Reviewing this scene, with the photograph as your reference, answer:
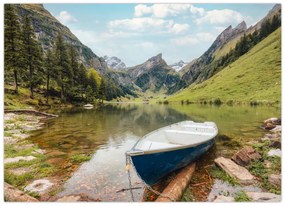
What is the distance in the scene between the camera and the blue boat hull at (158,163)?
30.2ft

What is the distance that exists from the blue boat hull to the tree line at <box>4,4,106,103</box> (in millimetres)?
44357

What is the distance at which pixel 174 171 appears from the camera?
36.6ft

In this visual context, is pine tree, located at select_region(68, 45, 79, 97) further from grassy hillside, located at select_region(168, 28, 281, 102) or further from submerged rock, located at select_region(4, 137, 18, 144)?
submerged rock, located at select_region(4, 137, 18, 144)

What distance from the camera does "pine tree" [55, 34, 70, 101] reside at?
6544 cm

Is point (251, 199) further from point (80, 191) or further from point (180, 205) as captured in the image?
point (80, 191)

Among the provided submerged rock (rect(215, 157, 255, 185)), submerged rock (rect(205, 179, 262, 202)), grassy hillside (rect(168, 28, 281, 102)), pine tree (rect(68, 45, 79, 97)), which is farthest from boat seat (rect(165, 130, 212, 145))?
pine tree (rect(68, 45, 79, 97))

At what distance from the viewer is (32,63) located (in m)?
53.2

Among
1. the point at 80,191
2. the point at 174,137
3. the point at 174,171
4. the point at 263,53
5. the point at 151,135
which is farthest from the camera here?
the point at 263,53

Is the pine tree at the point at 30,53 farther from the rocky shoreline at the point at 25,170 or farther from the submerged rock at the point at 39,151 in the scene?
the submerged rock at the point at 39,151

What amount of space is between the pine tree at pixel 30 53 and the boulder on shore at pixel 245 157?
48.5m

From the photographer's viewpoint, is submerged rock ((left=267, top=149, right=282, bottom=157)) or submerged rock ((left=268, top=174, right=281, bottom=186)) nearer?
Result: submerged rock ((left=268, top=174, right=281, bottom=186))

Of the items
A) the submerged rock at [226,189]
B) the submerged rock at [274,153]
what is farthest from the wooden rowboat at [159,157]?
Answer: the submerged rock at [274,153]

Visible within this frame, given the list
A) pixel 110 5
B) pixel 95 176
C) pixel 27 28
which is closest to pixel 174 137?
pixel 95 176

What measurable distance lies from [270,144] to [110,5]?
46.9 feet
